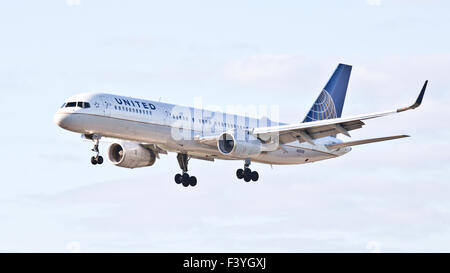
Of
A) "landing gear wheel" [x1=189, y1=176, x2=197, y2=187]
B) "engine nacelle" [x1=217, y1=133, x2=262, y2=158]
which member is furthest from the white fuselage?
"landing gear wheel" [x1=189, y1=176, x2=197, y2=187]

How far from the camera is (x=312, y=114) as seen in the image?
7331 cm

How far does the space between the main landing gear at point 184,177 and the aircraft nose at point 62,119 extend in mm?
11059

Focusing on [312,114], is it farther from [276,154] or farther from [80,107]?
[80,107]

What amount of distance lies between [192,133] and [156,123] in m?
2.90

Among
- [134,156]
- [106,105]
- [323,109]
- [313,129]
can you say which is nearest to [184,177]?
[134,156]

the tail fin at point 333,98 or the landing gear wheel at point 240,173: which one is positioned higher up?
the tail fin at point 333,98

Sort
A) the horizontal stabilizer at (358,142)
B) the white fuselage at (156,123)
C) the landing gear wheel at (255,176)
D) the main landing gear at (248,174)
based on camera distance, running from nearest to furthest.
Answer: the white fuselage at (156,123), the horizontal stabilizer at (358,142), the main landing gear at (248,174), the landing gear wheel at (255,176)

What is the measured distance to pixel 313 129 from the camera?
206ft

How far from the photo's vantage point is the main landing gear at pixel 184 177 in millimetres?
67562

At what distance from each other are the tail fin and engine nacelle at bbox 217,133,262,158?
10613 millimetres

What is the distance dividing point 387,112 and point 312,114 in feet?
55.6

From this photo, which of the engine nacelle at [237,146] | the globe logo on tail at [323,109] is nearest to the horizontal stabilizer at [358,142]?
the globe logo on tail at [323,109]

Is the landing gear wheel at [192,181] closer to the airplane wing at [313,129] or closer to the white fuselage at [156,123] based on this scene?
the white fuselage at [156,123]

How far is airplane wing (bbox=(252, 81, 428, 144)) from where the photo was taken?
59.7 m
